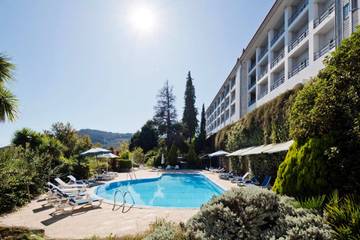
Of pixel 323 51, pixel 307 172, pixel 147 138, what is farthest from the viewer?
pixel 147 138

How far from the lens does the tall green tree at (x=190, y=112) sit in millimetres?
46438

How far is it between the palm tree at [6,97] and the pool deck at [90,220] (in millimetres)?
3394

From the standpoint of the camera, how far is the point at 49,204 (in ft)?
33.6

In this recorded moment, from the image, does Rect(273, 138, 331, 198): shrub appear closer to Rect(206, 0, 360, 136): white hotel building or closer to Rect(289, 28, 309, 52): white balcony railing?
Rect(206, 0, 360, 136): white hotel building

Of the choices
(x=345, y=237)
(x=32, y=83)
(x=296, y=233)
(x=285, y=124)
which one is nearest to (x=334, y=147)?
(x=345, y=237)

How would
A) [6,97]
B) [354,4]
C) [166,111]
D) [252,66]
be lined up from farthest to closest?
[166,111]
[252,66]
[354,4]
[6,97]

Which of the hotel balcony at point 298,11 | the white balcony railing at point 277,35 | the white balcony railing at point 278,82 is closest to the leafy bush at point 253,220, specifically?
the hotel balcony at point 298,11

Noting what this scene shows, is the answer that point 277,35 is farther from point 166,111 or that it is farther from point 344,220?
point 166,111

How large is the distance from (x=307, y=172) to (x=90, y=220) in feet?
22.2

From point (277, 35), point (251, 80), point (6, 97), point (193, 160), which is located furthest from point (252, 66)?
point (6, 97)

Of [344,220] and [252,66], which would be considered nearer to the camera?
[344,220]

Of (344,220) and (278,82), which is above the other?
(278,82)

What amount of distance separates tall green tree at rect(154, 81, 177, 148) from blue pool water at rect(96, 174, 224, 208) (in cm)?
2086

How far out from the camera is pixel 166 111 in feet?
149
